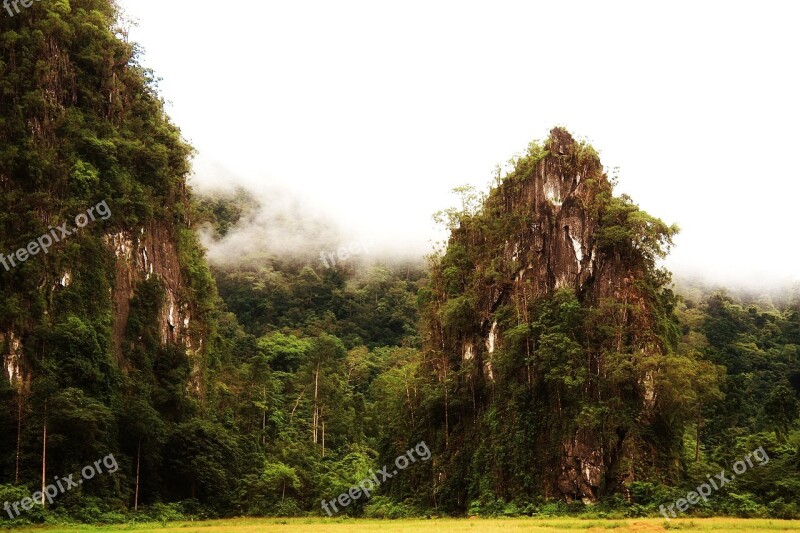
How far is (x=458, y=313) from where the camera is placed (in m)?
47.8

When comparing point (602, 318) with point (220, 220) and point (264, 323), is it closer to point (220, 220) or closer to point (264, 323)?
point (264, 323)

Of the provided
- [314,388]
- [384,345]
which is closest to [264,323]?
[384,345]

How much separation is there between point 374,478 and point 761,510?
24.9 meters

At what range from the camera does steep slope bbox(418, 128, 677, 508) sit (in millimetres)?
39438

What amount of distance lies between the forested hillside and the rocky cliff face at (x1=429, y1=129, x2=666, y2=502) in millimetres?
116
